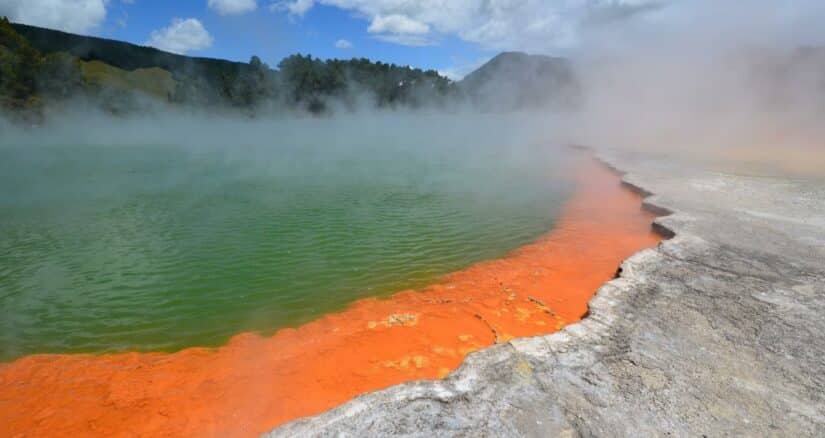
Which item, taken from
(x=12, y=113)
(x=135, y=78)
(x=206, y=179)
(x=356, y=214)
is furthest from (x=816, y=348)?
(x=135, y=78)

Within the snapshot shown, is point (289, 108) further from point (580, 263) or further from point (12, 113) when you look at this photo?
point (580, 263)

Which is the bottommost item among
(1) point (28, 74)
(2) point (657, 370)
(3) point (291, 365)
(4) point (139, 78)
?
(3) point (291, 365)

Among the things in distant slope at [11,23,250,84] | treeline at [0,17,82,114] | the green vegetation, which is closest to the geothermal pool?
treeline at [0,17,82,114]

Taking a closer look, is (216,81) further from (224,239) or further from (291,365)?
(291,365)

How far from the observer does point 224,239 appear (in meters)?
5.62

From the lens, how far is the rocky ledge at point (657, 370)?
6.42ft

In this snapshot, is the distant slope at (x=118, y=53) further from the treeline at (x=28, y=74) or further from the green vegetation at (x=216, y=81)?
the treeline at (x=28, y=74)

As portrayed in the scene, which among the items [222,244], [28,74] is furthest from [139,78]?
[222,244]

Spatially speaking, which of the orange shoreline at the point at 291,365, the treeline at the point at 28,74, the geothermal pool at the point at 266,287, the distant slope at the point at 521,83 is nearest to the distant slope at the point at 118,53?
the treeline at the point at 28,74

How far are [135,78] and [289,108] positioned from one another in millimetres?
11939

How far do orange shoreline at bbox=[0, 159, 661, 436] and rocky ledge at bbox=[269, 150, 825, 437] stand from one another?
570 mm

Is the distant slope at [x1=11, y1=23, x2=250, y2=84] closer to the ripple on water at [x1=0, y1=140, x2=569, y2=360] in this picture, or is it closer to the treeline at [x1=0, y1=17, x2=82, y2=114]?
the treeline at [x1=0, y1=17, x2=82, y2=114]

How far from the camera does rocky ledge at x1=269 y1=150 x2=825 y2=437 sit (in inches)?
77.1

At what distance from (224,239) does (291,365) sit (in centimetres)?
316
